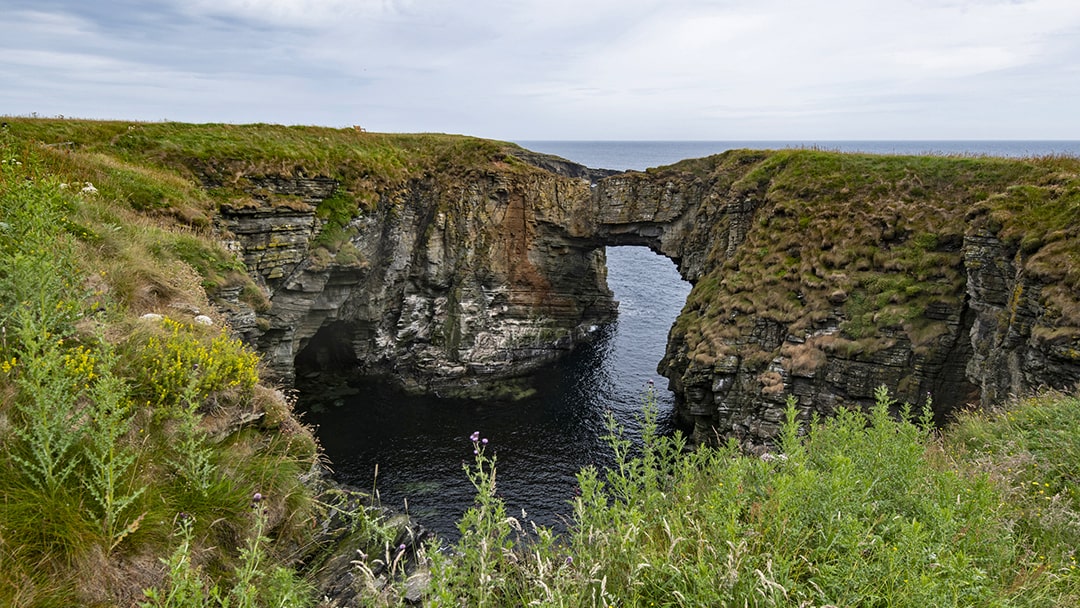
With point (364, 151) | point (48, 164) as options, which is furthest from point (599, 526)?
point (364, 151)

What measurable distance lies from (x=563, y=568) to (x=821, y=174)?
31.1 metres

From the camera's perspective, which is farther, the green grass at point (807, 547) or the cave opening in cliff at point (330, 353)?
the cave opening in cliff at point (330, 353)

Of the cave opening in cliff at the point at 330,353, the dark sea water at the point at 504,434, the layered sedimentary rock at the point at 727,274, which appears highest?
the layered sedimentary rock at the point at 727,274

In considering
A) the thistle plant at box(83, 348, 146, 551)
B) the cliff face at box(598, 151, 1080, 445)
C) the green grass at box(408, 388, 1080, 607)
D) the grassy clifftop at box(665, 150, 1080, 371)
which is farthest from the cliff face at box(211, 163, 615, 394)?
the green grass at box(408, 388, 1080, 607)

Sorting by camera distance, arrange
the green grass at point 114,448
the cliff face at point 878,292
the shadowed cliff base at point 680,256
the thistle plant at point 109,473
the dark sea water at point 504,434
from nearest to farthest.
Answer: the green grass at point 114,448 < the thistle plant at point 109,473 < the cliff face at point 878,292 < the shadowed cliff base at point 680,256 < the dark sea water at point 504,434

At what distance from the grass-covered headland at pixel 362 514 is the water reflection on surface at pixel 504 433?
662 inches

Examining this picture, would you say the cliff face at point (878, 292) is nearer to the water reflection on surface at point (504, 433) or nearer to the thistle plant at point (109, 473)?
the water reflection on surface at point (504, 433)

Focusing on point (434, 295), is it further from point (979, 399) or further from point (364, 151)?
point (979, 399)

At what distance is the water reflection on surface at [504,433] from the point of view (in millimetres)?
25375

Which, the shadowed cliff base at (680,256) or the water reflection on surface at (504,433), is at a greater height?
the shadowed cliff base at (680,256)

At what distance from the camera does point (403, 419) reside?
33250mm

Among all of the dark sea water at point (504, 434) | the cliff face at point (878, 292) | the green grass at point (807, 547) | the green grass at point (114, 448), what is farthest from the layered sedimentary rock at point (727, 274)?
the green grass at point (807, 547)

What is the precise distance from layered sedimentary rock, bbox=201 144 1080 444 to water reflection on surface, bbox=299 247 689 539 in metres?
3.18

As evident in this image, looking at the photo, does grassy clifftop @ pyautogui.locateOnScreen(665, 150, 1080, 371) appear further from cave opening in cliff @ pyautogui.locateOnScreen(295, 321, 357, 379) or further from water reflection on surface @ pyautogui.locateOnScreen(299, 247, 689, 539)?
cave opening in cliff @ pyautogui.locateOnScreen(295, 321, 357, 379)
